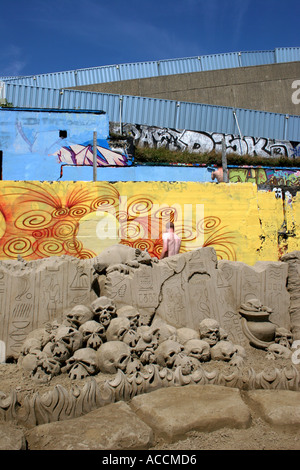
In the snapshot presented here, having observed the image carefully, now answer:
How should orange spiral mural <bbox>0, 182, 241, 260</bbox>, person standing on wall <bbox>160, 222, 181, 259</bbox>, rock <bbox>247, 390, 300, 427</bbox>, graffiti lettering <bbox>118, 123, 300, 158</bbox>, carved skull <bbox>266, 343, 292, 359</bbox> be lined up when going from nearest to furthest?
1. rock <bbox>247, 390, 300, 427</bbox>
2. carved skull <bbox>266, 343, 292, 359</bbox>
3. person standing on wall <bbox>160, 222, 181, 259</bbox>
4. orange spiral mural <bbox>0, 182, 241, 260</bbox>
5. graffiti lettering <bbox>118, 123, 300, 158</bbox>

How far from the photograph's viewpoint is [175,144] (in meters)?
14.6

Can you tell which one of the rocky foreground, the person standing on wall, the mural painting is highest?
the mural painting

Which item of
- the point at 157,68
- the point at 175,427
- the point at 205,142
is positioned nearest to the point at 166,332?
the point at 175,427

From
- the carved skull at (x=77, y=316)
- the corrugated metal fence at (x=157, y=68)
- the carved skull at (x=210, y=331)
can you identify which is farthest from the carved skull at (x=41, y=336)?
the corrugated metal fence at (x=157, y=68)

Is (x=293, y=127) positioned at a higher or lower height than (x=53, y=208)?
higher

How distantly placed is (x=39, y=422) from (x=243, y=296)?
3.27 meters

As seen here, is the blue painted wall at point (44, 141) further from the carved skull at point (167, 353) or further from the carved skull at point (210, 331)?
the carved skull at point (167, 353)

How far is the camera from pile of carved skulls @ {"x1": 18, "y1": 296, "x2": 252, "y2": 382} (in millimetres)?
→ 4285

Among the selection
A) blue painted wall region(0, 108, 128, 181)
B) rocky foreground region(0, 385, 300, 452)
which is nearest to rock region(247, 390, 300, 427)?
rocky foreground region(0, 385, 300, 452)

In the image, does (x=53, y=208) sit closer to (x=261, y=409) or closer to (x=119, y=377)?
(x=119, y=377)

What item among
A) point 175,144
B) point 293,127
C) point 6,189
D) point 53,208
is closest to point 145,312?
point 53,208

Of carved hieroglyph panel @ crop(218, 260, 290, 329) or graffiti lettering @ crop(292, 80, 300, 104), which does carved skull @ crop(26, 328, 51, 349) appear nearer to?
carved hieroglyph panel @ crop(218, 260, 290, 329)

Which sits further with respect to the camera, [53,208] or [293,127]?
[293,127]

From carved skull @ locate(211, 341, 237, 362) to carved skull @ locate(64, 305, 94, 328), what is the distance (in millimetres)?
1458
